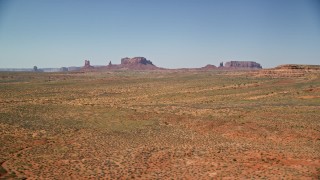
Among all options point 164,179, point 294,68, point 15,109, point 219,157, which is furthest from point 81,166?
point 294,68

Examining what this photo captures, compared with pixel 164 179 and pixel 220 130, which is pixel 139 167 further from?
pixel 220 130

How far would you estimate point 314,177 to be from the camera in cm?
1627

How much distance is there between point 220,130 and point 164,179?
13983 millimetres

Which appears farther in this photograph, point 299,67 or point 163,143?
point 299,67

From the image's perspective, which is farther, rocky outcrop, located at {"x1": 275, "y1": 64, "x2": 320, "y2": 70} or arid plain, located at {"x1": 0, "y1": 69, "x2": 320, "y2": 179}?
rocky outcrop, located at {"x1": 275, "y1": 64, "x2": 320, "y2": 70}

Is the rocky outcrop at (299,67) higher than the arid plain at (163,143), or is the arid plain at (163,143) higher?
the rocky outcrop at (299,67)

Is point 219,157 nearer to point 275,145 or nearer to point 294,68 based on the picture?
point 275,145

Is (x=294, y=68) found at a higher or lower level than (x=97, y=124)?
higher

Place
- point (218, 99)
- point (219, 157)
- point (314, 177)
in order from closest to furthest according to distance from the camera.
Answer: point (314, 177) < point (219, 157) < point (218, 99)

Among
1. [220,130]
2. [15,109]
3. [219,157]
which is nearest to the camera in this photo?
[219,157]

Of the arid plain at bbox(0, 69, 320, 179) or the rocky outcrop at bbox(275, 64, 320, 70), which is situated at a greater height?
the rocky outcrop at bbox(275, 64, 320, 70)

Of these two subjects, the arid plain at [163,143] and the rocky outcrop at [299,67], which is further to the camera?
the rocky outcrop at [299,67]

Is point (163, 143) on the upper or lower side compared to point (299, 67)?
lower

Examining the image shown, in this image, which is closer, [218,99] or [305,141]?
[305,141]
